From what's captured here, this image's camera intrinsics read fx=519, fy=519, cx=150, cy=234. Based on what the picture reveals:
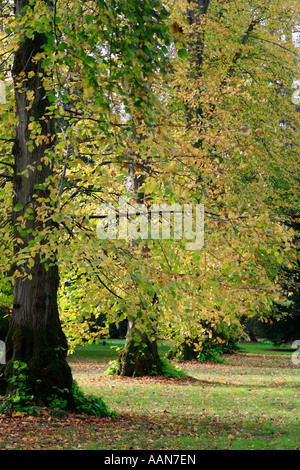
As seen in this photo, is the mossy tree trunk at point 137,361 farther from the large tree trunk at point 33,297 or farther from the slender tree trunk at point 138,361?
the large tree trunk at point 33,297

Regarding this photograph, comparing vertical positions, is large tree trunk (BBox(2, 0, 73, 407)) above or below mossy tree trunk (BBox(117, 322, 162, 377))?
above

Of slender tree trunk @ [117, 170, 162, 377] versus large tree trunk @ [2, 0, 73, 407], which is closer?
large tree trunk @ [2, 0, 73, 407]

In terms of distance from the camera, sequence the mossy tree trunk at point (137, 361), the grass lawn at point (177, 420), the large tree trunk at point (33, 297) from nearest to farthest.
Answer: the grass lawn at point (177, 420) → the large tree trunk at point (33, 297) → the mossy tree trunk at point (137, 361)

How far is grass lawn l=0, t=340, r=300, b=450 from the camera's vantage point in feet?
23.2

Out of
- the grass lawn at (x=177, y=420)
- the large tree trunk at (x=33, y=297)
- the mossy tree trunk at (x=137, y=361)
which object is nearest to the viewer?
the grass lawn at (x=177, y=420)

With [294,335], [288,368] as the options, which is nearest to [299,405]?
[288,368]

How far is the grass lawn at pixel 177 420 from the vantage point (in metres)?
7.07

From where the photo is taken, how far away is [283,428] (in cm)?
879

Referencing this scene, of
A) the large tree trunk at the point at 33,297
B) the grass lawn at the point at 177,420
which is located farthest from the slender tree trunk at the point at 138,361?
the large tree trunk at the point at 33,297

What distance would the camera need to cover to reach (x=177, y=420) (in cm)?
955

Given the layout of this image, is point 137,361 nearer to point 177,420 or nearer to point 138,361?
point 138,361

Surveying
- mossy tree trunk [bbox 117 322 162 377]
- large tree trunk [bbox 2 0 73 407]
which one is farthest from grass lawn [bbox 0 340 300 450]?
large tree trunk [bbox 2 0 73 407]

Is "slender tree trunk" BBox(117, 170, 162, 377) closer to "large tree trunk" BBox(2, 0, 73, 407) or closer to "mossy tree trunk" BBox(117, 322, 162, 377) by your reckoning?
"mossy tree trunk" BBox(117, 322, 162, 377)
